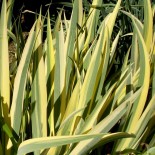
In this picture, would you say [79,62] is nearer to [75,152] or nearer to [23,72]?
[23,72]

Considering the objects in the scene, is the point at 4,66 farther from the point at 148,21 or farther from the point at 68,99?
the point at 148,21

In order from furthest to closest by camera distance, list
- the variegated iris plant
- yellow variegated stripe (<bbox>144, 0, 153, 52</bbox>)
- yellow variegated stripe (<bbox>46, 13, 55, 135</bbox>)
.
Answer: yellow variegated stripe (<bbox>144, 0, 153, 52</bbox>) → yellow variegated stripe (<bbox>46, 13, 55, 135</bbox>) → the variegated iris plant

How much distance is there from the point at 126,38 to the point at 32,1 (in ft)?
6.06

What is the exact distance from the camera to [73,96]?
1090mm

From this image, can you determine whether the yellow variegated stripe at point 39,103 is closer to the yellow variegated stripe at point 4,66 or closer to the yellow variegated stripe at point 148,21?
the yellow variegated stripe at point 4,66

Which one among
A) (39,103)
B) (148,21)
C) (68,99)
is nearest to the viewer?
(39,103)

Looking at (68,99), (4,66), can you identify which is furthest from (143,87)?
(4,66)

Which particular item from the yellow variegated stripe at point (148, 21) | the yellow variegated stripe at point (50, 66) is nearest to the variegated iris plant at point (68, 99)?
the yellow variegated stripe at point (50, 66)

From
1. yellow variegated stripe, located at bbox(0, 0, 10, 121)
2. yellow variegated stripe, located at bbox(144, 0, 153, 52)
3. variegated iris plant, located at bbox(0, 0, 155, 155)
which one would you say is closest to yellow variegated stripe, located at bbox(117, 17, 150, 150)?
variegated iris plant, located at bbox(0, 0, 155, 155)

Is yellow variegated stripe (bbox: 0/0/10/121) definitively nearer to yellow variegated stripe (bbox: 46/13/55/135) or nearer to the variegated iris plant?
the variegated iris plant

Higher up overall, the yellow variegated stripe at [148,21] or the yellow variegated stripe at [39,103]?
the yellow variegated stripe at [148,21]

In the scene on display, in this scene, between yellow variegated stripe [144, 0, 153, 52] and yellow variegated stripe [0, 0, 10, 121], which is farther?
yellow variegated stripe [144, 0, 153, 52]

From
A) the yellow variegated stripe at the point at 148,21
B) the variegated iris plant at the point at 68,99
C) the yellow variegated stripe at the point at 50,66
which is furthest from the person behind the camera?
the yellow variegated stripe at the point at 148,21

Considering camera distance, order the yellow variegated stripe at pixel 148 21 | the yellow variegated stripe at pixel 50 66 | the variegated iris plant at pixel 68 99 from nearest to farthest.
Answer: the variegated iris plant at pixel 68 99, the yellow variegated stripe at pixel 50 66, the yellow variegated stripe at pixel 148 21
